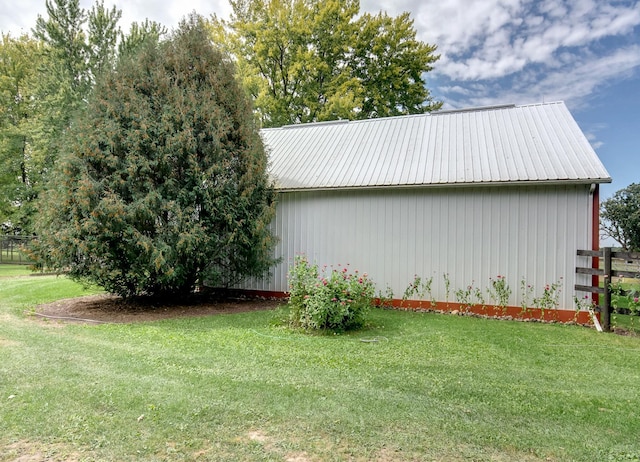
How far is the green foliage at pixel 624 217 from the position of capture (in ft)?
45.2

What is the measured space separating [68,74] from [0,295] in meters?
13.9

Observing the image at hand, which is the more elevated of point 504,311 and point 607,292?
point 607,292

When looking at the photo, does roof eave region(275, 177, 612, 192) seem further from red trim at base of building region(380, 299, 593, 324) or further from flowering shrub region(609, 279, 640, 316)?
red trim at base of building region(380, 299, 593, 324)

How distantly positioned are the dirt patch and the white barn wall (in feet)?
3.45

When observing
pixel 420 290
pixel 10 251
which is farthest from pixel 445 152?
pixel 10 251

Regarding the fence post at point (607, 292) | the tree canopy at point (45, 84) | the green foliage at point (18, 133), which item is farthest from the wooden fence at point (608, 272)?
the green foliage at point (18, 133)

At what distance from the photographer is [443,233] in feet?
25.1

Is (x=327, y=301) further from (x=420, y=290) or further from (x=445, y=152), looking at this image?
(x=445, y=152)

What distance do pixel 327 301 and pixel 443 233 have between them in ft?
10.3

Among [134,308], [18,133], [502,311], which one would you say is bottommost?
[134,308]

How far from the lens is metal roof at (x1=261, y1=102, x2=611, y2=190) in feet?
23.5

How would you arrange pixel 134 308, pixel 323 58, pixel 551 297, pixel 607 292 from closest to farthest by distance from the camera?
pixel 607 292 → pixel 551 297 → pixel 134 308 → pixel 323 58

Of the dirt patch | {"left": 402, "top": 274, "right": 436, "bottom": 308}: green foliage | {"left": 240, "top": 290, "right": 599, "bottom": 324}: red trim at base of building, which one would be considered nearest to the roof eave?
{"left": 402, "top": 274, "right": 436, "bottom": 308}: green foliage

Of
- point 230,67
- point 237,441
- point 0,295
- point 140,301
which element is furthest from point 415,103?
point 237,441
